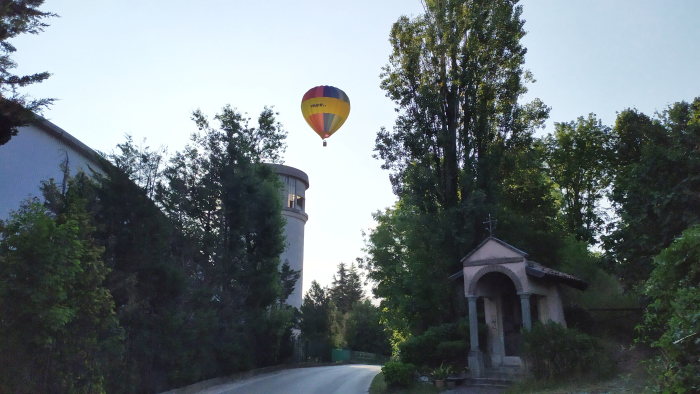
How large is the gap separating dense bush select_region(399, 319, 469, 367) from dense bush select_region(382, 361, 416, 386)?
3.99 ft

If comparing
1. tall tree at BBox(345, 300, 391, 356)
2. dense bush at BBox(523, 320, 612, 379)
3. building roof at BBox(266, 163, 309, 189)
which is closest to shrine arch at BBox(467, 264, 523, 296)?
dense bush at BBox(523, 320, 612, 379)

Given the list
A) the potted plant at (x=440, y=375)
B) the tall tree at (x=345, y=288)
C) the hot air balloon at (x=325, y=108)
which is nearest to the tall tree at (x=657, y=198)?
the potted plant at (x=440, y=375)

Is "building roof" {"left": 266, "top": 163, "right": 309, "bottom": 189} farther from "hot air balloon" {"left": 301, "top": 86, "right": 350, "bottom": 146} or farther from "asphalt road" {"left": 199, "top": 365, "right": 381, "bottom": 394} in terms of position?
"asphalt road" {"left": 199, "top": 365, "right": 381, "bottom": 394}

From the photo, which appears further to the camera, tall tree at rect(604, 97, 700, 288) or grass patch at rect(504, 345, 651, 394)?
tall tree at rect(604, 97, 700, 288)

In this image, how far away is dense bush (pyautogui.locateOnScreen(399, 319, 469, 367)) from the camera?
18.1 meters

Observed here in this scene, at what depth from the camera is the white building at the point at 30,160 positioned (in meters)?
19.7

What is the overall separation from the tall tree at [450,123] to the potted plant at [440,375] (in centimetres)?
589

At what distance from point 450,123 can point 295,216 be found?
77.5 ft

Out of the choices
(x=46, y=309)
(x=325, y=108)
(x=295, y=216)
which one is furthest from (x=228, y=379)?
(x=295, y=216)

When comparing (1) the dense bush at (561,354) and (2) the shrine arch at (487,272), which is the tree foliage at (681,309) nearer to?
(1) the dense bush at (561,354)

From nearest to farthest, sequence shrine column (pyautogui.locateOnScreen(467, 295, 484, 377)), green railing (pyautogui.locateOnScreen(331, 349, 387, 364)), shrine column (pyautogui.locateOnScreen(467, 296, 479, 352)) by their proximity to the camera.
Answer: shrine column (pyautogui.locateOnScreen(467, 295, 484, 377)), shrine column (pyautogui.locateOnScreen(467, 296, 479, 352)), green railing (pyautogui.locateOnScreen(331, 349, 387, 364))

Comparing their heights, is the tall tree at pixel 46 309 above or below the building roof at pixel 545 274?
below

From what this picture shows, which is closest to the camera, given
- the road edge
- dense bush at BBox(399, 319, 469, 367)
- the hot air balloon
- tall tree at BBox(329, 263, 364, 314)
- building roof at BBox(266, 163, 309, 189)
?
the road edge

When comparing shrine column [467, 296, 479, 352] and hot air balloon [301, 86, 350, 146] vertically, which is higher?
hot air balloon [301, 86, 350, 146]
